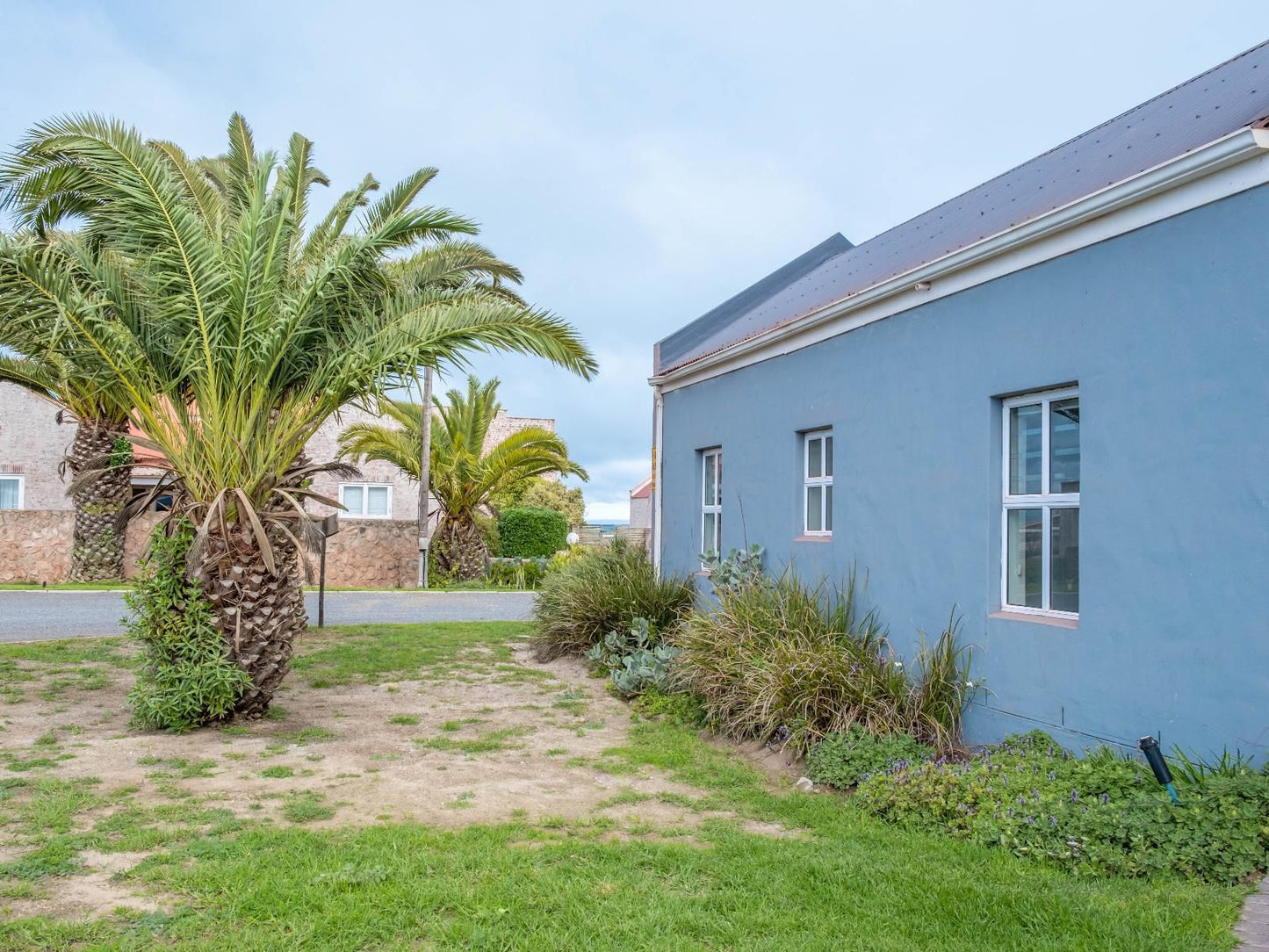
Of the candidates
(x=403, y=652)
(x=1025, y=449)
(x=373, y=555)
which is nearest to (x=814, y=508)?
(x=1025, y=449)

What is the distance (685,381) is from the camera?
39.8 ft

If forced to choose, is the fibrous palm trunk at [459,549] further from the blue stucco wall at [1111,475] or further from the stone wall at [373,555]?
the blue stucco wall at [1111,475]

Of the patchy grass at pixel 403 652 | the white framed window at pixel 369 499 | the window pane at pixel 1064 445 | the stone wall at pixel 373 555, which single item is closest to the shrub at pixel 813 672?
the window pane at pixel 1064 445

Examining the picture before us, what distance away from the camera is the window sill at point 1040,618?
6000mm

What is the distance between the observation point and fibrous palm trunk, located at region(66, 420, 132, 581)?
18.5 m

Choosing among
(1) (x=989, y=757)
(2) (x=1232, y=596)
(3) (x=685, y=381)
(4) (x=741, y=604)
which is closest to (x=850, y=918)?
(1) (x=989, y=757)

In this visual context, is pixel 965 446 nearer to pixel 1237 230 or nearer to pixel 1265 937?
pixel 1237 230

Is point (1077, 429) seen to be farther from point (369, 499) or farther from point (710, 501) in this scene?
point (369, 499)

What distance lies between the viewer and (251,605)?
7.75m

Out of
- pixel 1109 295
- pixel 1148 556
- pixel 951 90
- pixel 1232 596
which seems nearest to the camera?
pixel 1232 596

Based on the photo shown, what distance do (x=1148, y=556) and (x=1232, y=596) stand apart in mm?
530

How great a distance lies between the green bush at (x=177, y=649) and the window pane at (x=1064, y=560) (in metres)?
6.19

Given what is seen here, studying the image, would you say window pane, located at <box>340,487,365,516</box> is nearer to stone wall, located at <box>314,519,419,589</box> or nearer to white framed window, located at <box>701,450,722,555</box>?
stone wall, located at <box>314,519,419,589</box>

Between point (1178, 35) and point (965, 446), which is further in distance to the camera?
point (1178, 35)
